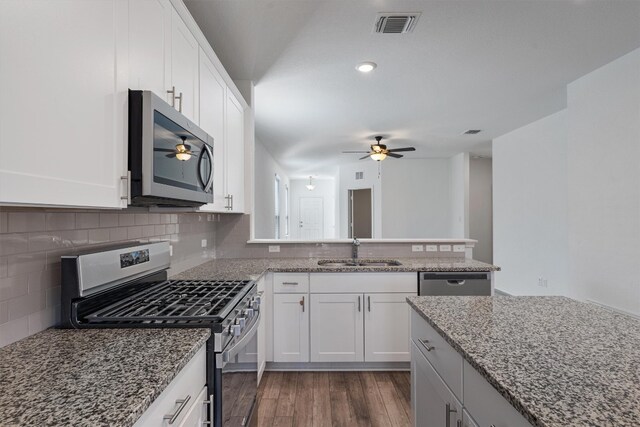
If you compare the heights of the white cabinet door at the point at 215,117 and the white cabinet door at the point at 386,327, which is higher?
the white cabinet door at the point at 215,117

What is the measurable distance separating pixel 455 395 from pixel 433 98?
337cm

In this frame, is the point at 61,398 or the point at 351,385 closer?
the point at 61,398

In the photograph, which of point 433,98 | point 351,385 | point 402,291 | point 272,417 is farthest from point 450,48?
point 272,417

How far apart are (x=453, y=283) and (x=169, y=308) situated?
2.19 m

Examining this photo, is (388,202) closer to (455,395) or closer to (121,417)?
(455,395)

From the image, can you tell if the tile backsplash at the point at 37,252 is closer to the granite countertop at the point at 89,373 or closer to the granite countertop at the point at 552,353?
the granite countertop at the point at 89,373

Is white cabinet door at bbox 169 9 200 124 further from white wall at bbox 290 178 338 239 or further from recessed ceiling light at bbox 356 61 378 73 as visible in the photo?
white wall at bbox 290 178 338 239

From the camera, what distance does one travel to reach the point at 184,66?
1.79 m

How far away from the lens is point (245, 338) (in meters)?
1.64

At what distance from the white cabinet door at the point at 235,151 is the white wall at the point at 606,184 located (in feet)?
10.5

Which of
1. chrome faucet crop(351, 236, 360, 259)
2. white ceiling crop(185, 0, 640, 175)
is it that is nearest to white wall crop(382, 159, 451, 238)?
white ceiling crop(185, 0, 640, 175)

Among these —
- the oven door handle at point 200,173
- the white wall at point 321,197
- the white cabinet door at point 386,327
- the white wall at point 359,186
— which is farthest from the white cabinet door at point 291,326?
the white wall at point 321,197

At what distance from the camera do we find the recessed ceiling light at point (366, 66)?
293 cm

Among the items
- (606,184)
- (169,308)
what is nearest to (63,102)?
(169,308)
